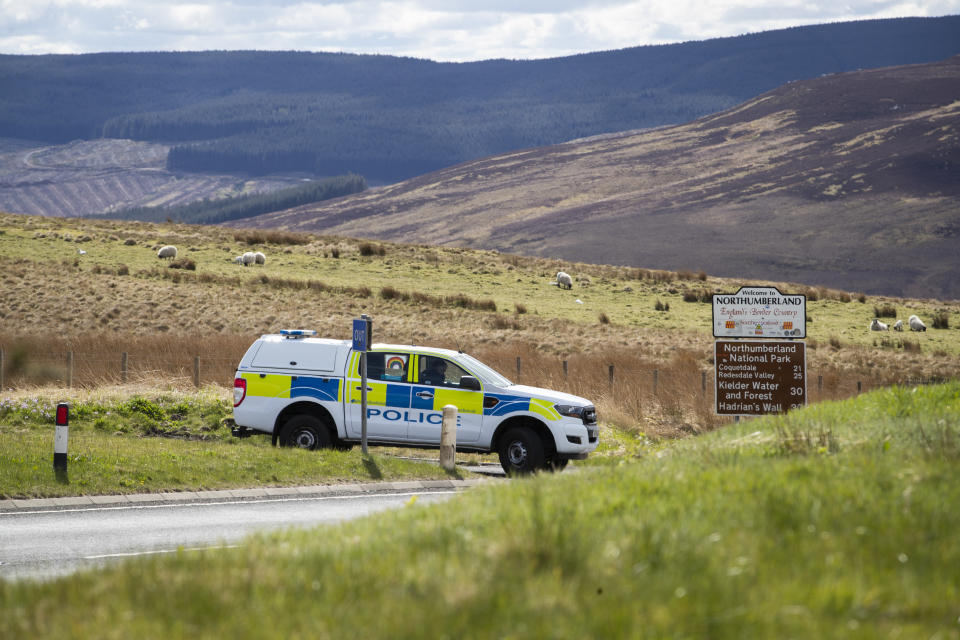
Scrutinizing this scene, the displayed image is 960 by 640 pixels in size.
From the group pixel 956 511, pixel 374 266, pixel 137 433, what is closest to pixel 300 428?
pixel 137 433

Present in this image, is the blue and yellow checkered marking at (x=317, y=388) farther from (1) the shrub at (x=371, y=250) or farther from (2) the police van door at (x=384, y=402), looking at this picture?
(1) the shrub at (x=371, y=250)

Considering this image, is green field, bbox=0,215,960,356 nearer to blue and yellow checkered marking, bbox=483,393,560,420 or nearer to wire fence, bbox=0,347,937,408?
wire fence, bbox=0,347,937,408

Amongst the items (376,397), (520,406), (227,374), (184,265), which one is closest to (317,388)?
(376,397)

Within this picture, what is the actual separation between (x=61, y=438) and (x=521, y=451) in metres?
6.98

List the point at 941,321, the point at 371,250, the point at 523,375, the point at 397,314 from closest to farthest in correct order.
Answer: the point at 523,375, the point at 397,314, the point at 941,321, the point at 371,250

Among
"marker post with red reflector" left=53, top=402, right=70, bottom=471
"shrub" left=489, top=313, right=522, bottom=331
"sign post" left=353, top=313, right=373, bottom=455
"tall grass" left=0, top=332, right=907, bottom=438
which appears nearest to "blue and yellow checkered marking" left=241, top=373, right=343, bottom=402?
"sign post" left=353, top=313, right=373, bottom=455

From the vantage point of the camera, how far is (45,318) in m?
45.1

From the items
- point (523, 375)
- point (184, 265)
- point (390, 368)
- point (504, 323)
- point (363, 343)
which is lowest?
point (523, 375)

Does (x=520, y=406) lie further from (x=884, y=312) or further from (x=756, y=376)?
(x=884, y=312)

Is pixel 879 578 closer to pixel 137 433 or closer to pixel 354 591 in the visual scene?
pixel 354 591

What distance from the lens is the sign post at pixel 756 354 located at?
64.2 ft

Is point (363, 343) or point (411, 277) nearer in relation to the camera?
point (363, 343)

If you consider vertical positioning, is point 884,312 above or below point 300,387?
above

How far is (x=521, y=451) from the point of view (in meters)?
17.3
